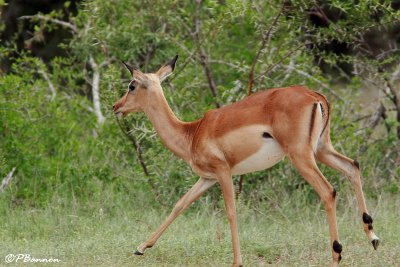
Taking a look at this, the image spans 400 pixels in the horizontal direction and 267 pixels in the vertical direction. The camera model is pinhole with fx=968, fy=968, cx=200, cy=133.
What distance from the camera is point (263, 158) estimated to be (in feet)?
21.0

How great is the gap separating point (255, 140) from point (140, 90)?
3.56 feet

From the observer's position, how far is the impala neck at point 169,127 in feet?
22.4

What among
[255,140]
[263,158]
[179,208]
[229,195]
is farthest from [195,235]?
[255,140]

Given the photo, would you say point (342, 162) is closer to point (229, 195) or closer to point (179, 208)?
point (229, 195)

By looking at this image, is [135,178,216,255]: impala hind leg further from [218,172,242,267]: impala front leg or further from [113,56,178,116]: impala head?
[113,56,178,116]: impala head

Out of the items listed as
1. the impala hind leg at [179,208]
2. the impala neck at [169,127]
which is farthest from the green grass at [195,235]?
the impala neck at [169,127]

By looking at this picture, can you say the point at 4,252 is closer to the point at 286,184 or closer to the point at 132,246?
the point at 132,246

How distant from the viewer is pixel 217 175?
646 cm

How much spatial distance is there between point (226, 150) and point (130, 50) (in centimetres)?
302

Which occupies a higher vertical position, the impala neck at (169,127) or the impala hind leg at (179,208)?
the impala neck at (169,127)

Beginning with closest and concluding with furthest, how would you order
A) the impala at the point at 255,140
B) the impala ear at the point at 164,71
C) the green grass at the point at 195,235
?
1. the impala at the point at 255,140
2. the green grass at the point at 195,235
3. the impala ear at the point at 164,71

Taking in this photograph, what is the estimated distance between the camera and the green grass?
652 centimetres

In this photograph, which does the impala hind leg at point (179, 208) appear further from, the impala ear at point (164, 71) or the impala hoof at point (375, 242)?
the impala hoof at point (375, 242)

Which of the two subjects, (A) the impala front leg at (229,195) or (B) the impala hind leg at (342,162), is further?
(B) the impala hind leg at (342,162)
